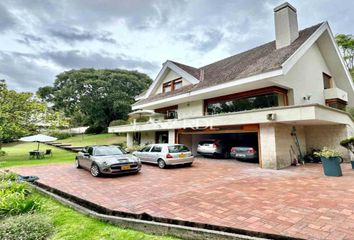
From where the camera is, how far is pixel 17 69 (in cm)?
2622

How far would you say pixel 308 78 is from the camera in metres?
14.3

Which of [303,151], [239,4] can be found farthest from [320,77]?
[239,4]

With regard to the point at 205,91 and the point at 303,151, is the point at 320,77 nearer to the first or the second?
the point at 303,151

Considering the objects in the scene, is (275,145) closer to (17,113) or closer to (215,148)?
(215,148)

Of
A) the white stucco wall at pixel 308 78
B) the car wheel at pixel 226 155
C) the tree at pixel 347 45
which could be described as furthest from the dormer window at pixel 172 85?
the tree at pixel 347 45

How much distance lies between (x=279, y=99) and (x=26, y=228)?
13598 mm

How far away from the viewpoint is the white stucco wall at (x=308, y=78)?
12.9m

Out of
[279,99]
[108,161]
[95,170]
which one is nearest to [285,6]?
[279,99]

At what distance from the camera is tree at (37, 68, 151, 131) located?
3681cm

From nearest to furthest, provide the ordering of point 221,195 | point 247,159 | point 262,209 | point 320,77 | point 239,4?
point 262,209 < point 221,195 < point 239,4 < point 247,159 < point 320,77

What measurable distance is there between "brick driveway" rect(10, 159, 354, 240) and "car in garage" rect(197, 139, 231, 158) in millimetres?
5703

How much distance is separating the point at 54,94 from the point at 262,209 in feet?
139

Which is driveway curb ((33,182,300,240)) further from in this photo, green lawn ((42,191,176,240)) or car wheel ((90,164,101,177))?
car wheel ((90,164,101,177))

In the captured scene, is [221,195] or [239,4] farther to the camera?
[239,4]
